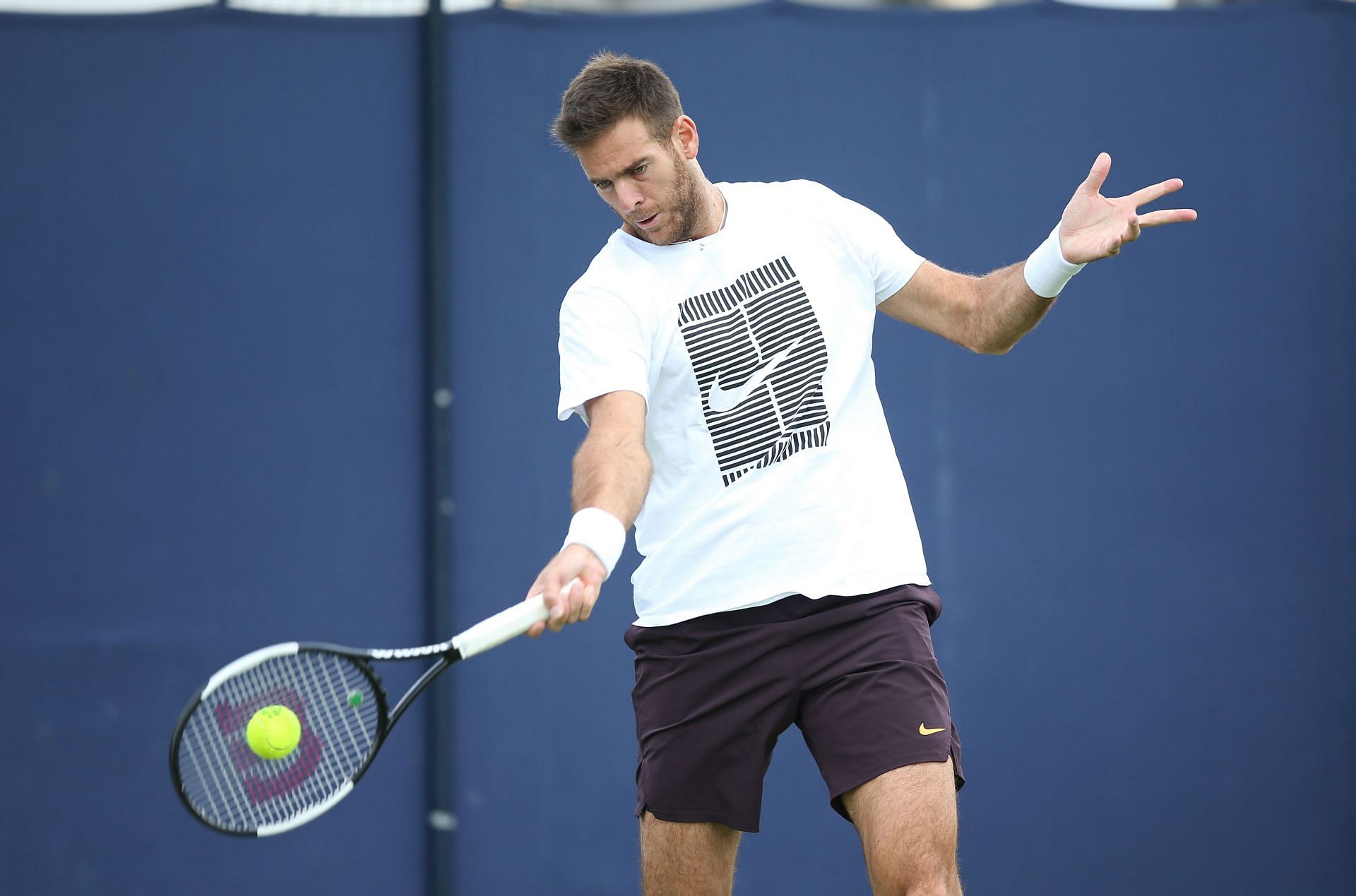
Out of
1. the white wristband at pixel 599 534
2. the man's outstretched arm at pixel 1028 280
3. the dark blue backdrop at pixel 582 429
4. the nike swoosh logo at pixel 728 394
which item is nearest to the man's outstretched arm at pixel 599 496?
the white wristband at pixel 599 534

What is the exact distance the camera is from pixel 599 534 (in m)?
2.30

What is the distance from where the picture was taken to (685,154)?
9.09 ft

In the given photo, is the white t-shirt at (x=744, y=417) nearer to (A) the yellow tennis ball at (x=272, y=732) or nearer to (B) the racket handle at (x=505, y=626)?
(B) the racket handle at (x=505, y=626)

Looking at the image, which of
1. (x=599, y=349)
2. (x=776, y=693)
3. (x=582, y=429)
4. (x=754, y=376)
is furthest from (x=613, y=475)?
(x=582, y=429)

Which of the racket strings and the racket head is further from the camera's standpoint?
the racket strings

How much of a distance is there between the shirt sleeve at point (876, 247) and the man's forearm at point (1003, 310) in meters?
0.14

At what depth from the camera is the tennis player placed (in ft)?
8.58

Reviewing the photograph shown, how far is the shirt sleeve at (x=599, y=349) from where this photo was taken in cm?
255

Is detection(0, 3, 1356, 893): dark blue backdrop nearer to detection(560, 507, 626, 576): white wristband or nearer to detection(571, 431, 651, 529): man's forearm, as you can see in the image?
detection(571, 431, 651, 529): man's forearm

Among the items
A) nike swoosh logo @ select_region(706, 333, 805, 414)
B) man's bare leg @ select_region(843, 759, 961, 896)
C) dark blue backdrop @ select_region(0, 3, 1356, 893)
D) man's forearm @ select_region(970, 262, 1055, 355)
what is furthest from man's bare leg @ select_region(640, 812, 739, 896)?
dark blue backdrop @ select_region(0, 3, 1356, 893)

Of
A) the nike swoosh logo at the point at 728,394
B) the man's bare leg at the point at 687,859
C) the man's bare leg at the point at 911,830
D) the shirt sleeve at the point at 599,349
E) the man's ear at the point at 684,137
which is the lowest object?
the man's bare leg at the point at 687,859

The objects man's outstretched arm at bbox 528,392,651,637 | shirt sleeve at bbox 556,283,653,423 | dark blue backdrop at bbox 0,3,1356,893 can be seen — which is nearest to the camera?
man's outstretched arm at bbox 528,392,651,637

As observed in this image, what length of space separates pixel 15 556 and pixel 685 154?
7.31 feet

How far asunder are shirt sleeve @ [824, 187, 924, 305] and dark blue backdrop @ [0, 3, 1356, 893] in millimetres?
1384
